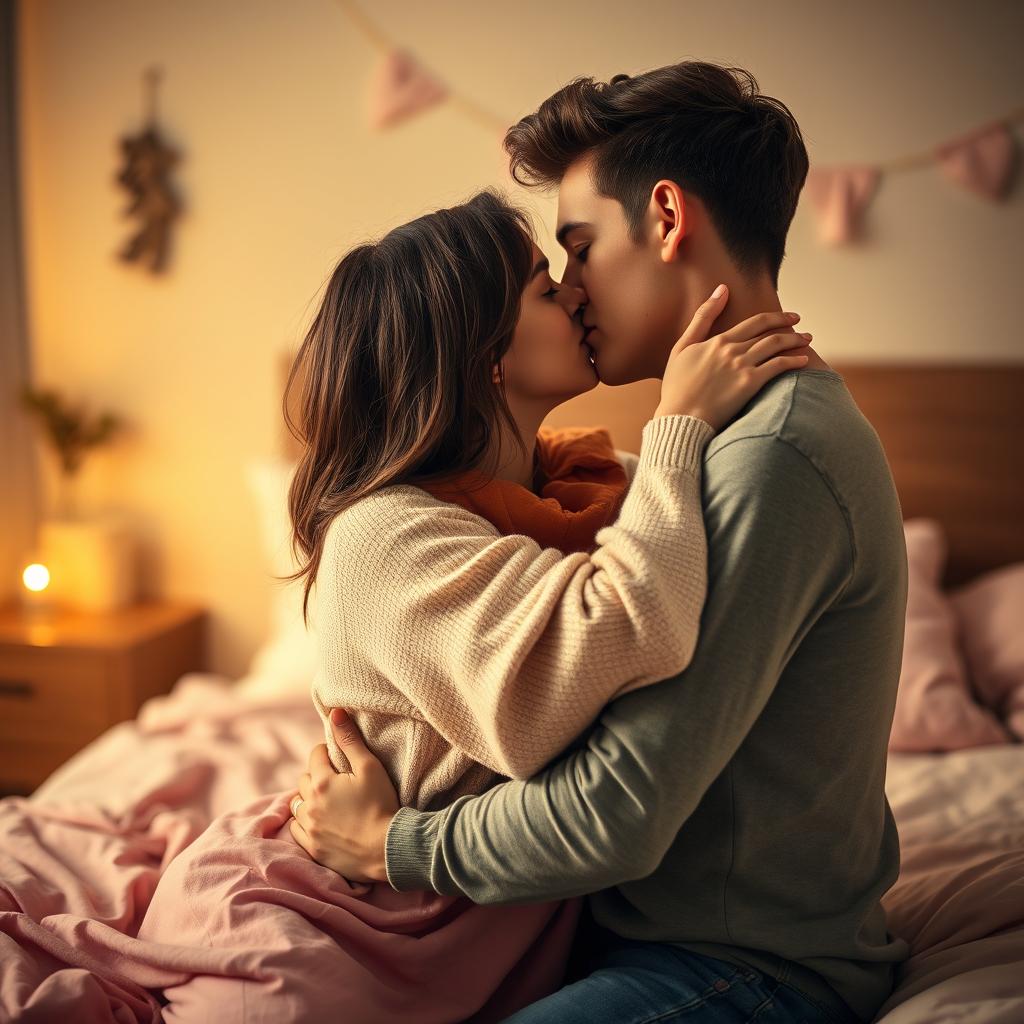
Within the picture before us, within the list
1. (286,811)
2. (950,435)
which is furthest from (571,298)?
(950,435)

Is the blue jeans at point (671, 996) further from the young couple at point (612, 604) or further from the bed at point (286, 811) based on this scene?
the bed at point (286, 811)

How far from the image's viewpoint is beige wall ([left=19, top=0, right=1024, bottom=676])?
250cm

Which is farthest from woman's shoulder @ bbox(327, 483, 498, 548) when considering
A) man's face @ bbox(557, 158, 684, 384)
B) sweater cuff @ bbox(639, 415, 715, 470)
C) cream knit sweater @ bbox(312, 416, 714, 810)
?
man's face @ bbox(557, 158, 684, 384)

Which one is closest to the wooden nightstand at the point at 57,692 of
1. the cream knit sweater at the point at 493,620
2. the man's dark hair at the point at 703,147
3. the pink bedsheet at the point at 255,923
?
the pink bedsheet at the point at 255,923

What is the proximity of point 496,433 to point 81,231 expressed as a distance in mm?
2254

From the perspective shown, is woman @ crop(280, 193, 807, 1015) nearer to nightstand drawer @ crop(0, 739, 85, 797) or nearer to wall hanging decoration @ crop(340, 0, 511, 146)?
wall hanging decoration @ crop(340, 0, 511, 146)

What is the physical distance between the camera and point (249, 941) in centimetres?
103

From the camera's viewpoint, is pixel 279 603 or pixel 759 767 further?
pixel 279 603

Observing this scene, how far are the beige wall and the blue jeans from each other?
1.80m

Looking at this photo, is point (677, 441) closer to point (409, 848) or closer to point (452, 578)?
point (452, 578)

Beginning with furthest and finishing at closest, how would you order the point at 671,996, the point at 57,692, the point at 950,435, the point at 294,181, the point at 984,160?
1. the point at 294,181
2. the point at 57,692
3. the point at 950,435
4. the point at 984,160
5. the point at 671,996

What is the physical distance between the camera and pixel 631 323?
4.06ft

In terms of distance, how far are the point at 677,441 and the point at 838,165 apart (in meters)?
1.84

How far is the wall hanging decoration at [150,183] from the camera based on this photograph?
9.36 feet
